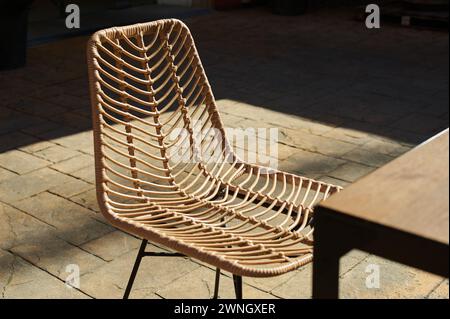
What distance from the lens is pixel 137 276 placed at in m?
2.97

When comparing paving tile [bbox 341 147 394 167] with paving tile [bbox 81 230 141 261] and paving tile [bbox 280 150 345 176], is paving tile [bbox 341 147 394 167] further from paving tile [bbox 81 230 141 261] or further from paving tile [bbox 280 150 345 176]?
paving tile [bbox 81 230 141 261]

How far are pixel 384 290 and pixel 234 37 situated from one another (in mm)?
5151

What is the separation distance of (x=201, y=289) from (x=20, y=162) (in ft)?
5.68

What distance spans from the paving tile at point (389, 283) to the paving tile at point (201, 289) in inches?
12.9

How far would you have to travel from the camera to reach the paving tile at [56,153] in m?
4.26

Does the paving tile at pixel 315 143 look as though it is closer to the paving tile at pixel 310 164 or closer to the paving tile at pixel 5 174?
the paving tile at pixel 310 164

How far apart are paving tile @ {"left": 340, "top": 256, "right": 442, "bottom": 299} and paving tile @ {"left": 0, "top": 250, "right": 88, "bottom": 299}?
100 centimetres

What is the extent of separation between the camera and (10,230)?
3.34 meters

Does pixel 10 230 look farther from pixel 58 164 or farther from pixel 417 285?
pixel 417 285

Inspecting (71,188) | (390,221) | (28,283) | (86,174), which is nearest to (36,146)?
(86,174)

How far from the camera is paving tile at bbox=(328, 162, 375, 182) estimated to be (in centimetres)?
398

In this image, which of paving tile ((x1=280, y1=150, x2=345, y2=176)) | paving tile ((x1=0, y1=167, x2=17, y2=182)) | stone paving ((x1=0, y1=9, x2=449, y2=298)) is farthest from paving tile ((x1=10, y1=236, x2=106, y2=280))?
paving tile ((x1=280, y1=150, x2=345, y2=176))

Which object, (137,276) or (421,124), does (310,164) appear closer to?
(421,124)
